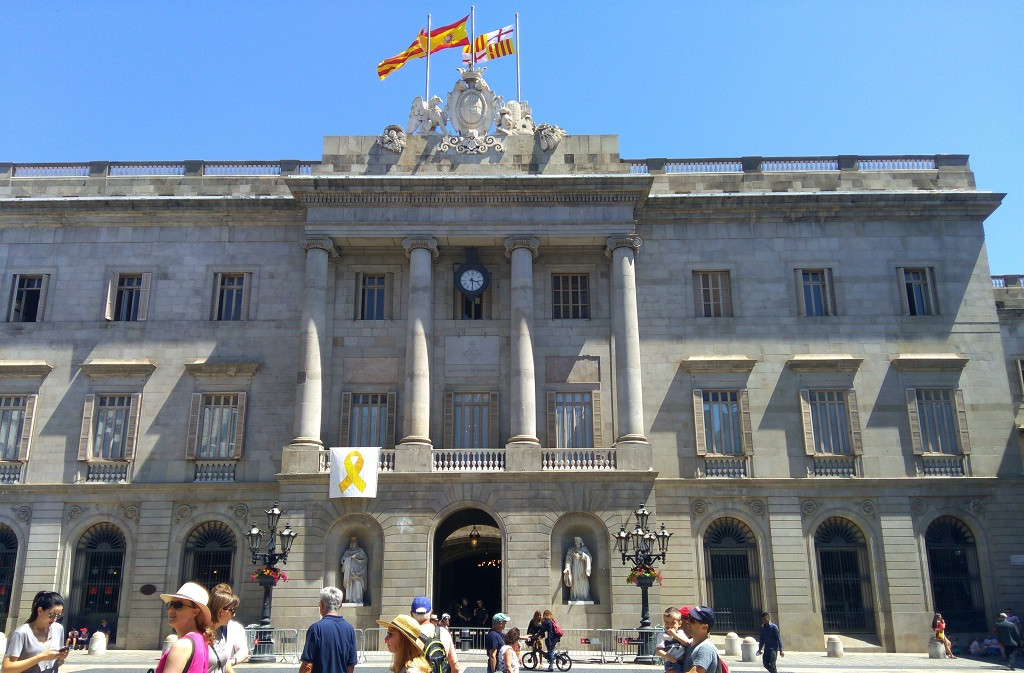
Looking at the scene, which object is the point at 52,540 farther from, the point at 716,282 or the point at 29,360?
the point at 716,282

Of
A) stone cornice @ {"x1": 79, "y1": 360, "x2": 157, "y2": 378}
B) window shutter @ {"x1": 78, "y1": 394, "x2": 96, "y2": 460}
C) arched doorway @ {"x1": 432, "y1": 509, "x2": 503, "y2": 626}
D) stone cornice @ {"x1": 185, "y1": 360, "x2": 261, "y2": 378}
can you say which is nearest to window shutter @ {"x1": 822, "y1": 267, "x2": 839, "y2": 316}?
arched doorway @ {"x1": 432, "y1": 509, "x2": 503, "y2": 626}

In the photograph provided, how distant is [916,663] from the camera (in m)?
27.8

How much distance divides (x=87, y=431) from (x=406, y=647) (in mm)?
28881

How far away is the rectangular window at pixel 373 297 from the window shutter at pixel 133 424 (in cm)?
886

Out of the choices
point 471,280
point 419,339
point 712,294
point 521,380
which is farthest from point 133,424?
point 712,294

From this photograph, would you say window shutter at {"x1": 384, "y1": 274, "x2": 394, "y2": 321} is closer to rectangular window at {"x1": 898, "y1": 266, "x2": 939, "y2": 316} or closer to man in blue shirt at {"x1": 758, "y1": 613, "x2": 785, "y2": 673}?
man in blue shirt at {"x1": 758, "y1": 613, "x2": 785, "y2": 673}

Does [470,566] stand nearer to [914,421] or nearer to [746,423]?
[746,423]

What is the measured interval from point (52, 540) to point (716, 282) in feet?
88.4

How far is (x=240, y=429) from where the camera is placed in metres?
33.2

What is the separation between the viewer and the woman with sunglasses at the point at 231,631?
7727 mm

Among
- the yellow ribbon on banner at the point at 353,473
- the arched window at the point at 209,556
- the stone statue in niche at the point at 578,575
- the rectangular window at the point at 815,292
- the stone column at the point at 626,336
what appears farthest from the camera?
the rectangular window at the point at 815,292

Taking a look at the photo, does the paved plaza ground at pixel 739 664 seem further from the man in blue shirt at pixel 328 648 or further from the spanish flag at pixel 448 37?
the spanish flag at pixel 448 37

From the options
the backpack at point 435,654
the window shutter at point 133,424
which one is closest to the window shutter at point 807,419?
the window shutter at point 133,424

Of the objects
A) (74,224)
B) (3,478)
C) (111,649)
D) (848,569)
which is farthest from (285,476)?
(848,569)
